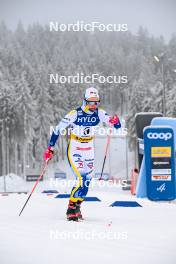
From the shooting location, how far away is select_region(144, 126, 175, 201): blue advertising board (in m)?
6.41

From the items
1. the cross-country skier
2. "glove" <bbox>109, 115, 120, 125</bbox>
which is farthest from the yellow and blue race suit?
"glove" <bbox>109, 115, 120, 125</bbox>

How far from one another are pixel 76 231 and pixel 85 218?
121 centimetres

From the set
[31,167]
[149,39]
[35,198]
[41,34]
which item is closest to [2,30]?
[41,34]

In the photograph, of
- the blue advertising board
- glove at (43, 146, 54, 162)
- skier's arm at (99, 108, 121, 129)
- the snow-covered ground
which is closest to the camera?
the snow-covered ground

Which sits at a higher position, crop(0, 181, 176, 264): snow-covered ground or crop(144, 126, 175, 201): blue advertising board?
crop(144, 126, 175, 201): blue advertising board

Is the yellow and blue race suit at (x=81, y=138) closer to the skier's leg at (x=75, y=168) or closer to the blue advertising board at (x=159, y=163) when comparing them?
the skier's leg at (x=75, y=168)

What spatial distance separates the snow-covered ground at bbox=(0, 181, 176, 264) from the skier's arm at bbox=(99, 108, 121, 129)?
1199 millimetres

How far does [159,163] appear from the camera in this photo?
650cm

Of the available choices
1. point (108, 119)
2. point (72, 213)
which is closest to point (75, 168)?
point (72, 213)

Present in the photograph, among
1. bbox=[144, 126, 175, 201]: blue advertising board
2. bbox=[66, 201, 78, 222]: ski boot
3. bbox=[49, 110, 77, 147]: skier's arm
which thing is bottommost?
bbox=[66, 201, 78, 222]: ski boot

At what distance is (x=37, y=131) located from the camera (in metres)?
54.0

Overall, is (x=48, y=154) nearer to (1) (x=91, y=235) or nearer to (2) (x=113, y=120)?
(2) (x=113, y=120)

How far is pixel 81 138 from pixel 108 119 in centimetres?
46

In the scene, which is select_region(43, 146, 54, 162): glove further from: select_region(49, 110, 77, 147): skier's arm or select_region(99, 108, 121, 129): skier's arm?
select_region(99, 108, 121, 129): skier's arm
